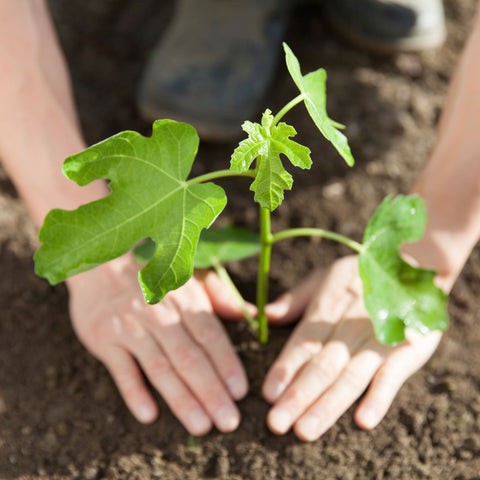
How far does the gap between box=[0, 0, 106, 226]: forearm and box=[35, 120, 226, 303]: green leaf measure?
22.6 inches

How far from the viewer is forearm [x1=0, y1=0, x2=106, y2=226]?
1.76 metres

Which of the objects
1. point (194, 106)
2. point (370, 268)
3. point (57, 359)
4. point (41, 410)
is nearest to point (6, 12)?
point (194, 106)

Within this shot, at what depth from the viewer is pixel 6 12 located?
1779 millimetres

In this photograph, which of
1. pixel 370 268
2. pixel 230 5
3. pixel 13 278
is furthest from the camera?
pixel 230 5

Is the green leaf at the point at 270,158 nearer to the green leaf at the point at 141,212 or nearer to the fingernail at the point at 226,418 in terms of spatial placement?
the green leaf at the point at 141,212

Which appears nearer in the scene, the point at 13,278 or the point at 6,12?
the point at 6,12

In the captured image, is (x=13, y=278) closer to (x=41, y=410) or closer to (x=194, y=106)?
(x=41, y=410)

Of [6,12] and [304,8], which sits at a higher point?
[6,12]

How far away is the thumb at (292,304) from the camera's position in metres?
1.83

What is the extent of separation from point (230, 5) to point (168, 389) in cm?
173

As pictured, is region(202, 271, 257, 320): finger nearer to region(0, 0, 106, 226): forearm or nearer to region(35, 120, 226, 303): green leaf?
region(0, 0, 106, 226): forearm

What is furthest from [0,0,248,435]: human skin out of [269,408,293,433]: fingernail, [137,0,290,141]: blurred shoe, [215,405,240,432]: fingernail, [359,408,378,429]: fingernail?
[137,0,290,141]: blurred shoe

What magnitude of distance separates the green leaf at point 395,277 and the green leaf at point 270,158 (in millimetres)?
444

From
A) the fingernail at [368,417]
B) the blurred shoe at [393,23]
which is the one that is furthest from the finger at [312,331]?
the blurred shoe at [393,23]
